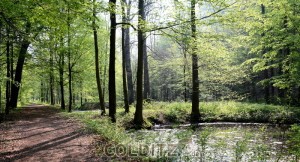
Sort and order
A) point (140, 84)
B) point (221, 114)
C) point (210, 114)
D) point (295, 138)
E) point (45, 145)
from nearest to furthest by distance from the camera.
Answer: point (295, 138), point (45, 145), point (140, 84), point (210, 114), point (221, 114)

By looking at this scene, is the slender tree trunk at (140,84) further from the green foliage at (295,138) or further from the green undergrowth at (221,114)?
the green foliage at (295,138)

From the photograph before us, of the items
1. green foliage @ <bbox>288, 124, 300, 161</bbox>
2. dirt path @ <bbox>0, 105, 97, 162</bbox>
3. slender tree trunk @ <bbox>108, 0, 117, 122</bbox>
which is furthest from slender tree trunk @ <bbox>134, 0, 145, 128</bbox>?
green foliage @ <bbox>288, 124, 300, 161</bbox>

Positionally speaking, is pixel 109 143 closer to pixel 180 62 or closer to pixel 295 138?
pixel 295 138

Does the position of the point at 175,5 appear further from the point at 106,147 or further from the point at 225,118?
the point at 225,118

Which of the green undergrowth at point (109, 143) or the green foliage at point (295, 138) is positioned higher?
the green foliage at point (295, 138)

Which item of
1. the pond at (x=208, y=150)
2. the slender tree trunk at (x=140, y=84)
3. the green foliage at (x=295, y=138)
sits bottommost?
the pond at (x=208, y=150)

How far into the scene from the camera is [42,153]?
25.3 ft

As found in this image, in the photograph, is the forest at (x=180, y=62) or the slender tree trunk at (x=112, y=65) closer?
the forest at (x=180, y=62)

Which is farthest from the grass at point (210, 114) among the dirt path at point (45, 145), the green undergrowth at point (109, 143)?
the green undergrowth at point (109, 143)

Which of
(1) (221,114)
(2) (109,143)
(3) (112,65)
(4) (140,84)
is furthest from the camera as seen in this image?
(1) (221,114)

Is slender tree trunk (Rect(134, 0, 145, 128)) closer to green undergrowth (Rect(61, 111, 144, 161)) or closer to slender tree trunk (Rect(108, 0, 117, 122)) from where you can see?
slender tree trunk (Rect(108, 0, 117, 122))

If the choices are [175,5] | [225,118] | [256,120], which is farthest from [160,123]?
[175,5]

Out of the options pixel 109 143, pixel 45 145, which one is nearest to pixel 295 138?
pixel 109 143

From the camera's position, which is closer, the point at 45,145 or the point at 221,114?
the point at 45,145
